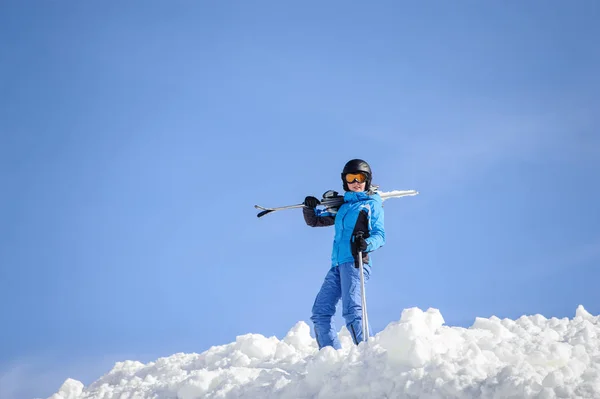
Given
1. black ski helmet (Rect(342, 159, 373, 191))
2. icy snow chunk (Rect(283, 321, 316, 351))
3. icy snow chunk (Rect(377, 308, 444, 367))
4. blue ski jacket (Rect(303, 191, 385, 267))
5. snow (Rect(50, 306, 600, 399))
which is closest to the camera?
snow (Rect(50, 306, 600, 399))

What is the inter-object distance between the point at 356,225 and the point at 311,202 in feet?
3.33

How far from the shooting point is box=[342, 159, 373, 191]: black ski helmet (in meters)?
9.14

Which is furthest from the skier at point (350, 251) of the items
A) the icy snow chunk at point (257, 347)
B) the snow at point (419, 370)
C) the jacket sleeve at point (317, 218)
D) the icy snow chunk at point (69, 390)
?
the icy snow chunk at point (69, 390)

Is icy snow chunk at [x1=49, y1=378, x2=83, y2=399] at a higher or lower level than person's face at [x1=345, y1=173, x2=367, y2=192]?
lower

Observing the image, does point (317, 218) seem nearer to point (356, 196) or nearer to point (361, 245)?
point (356, 196)

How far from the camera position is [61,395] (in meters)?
9.34

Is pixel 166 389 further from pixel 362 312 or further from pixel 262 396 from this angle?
pixel 362 312

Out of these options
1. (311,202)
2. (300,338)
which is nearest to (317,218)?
(311,202)

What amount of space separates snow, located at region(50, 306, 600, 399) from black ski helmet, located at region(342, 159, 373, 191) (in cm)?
221

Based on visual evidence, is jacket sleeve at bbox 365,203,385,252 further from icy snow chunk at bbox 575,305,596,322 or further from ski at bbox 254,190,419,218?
icy snow chunk at bbox 575,305,596,322

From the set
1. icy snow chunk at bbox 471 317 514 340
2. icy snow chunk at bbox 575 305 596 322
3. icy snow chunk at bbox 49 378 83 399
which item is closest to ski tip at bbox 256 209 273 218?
icy snow chunk at bbox 471 317 514 340

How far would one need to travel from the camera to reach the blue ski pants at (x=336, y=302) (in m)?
8.22

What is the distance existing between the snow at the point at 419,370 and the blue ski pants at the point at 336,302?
46 centimetres

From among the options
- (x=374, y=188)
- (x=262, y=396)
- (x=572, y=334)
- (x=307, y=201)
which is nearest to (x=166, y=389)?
(x=262, y=396)
